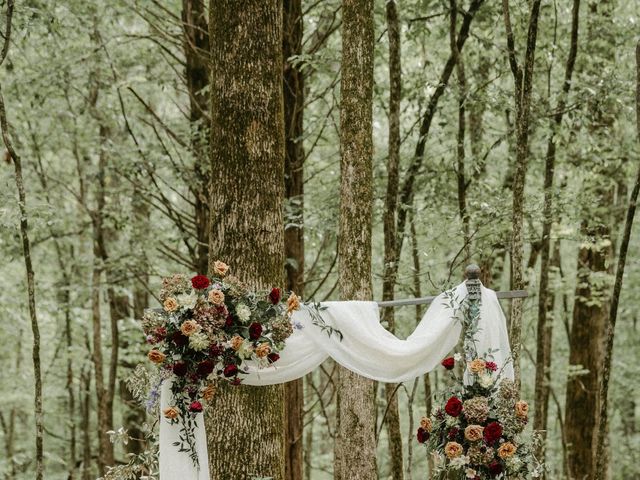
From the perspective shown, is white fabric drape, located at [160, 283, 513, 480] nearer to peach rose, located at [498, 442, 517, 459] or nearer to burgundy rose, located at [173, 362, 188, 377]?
peach rose, located at [498, 442, 517, 459]

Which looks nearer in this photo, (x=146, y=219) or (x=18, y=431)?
(x=146, y=219)

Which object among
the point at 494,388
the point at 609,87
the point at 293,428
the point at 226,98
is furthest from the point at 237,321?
the point at 609,87

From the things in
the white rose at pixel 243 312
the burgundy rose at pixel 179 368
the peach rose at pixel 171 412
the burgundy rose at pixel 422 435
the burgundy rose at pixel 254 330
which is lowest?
the burgundy rose at pixel 422 435

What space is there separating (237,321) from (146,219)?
21.2ft

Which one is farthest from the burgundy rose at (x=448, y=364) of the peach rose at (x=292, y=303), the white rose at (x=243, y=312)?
the white rose at (x=243, y=312)

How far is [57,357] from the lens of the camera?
14672mm

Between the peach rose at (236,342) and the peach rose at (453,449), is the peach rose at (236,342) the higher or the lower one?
the higher one

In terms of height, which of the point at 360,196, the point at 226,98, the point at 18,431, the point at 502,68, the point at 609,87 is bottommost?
the point at 18,431

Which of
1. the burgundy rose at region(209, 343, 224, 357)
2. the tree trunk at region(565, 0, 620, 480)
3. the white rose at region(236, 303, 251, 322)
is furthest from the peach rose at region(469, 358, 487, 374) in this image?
the tree trunk at region(565, 0, 620, 480)

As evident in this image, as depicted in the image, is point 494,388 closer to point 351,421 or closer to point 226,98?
point 351,421

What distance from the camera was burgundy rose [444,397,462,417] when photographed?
466cm

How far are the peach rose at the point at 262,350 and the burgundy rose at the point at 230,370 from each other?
16 centimetres

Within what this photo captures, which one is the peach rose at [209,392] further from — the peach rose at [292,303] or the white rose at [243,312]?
the peach rose at [292,303]

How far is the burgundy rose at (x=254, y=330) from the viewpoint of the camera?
443 cm
